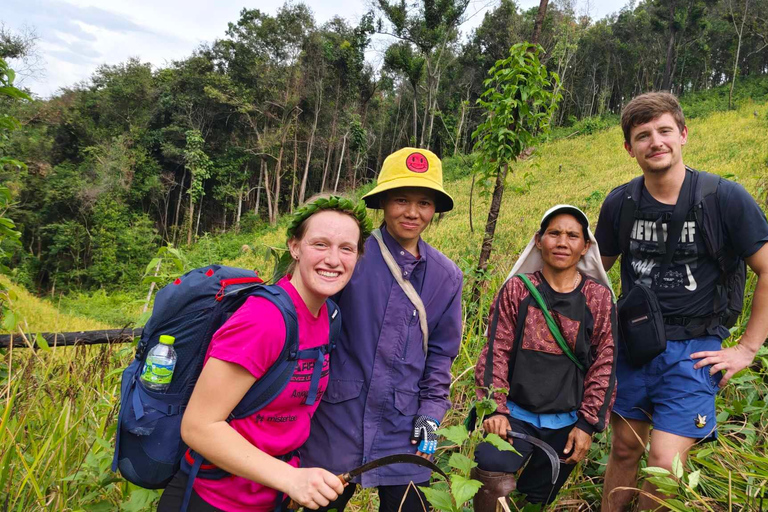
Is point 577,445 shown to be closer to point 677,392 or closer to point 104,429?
point 677,392

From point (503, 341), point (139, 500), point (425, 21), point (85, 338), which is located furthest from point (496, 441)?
point (425, 21)

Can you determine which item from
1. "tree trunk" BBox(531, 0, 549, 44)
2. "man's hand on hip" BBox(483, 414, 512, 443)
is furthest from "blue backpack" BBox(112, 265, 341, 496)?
"tree trunk" BBox(531, 0, 549, 44)

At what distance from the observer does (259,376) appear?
3.76 ft

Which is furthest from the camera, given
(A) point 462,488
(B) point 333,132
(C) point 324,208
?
(B) point 333,132

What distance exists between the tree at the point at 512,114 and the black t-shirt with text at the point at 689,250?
2196 mm

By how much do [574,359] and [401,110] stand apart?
36.4 metres

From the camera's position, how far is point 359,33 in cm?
2636

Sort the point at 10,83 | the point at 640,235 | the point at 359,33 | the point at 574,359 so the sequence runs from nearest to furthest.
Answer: the point at 574,359 → the point at 640,235 → the point at 10,83 → the point at 359,33

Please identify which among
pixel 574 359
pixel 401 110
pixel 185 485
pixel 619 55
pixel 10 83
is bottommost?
pixel 185 485

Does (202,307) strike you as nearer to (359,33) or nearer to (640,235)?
(640,235)

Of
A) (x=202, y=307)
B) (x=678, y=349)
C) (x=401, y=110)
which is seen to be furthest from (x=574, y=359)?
(x=401, y=110)

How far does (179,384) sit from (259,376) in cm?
25

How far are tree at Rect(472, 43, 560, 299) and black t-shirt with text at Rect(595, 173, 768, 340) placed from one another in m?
2.20

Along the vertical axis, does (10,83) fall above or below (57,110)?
below
